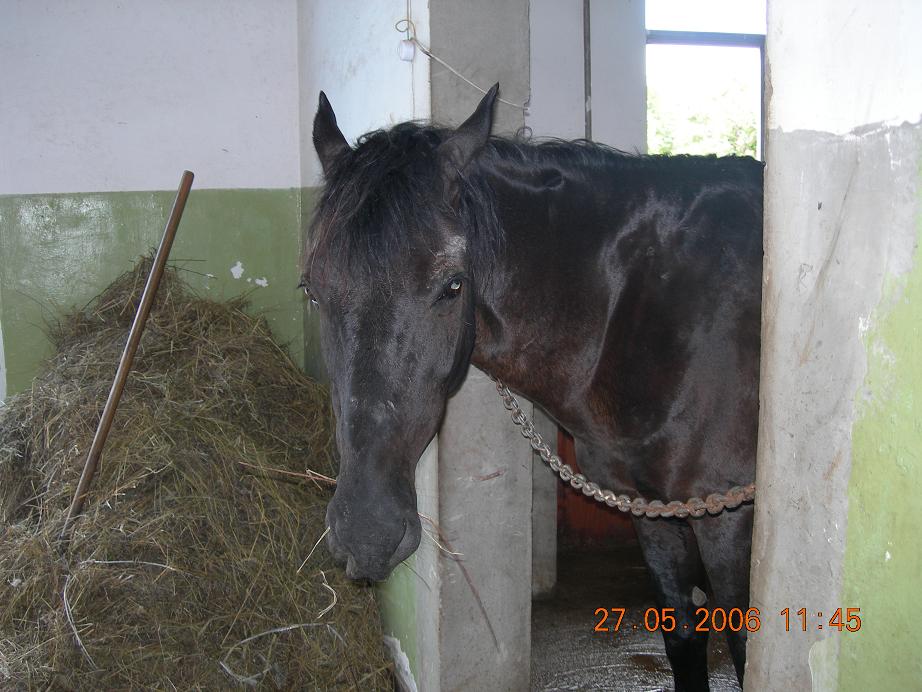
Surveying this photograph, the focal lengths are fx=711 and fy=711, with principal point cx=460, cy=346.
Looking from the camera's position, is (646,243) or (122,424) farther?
(122,424)

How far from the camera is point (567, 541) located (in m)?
4.68

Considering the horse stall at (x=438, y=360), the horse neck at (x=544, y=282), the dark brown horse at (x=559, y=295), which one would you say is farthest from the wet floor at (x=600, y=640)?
the horse neck at (x=544, y=282)

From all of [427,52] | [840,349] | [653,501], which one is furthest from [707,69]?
[840,349]

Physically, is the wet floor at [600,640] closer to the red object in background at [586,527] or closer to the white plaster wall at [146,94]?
the red object in background at [586,527]

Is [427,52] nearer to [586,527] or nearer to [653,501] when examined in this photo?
[653,501]

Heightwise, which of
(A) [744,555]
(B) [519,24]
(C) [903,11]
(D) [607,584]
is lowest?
(D) [607,584]

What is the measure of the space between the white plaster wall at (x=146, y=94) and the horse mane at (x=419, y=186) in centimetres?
297

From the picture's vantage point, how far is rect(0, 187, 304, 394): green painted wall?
4.12m

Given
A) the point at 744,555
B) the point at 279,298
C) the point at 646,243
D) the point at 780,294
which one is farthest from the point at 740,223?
the point at 279,298

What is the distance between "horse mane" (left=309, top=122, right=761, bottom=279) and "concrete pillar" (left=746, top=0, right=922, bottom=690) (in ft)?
2.34

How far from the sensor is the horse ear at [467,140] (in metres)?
1.70

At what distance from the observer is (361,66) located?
119 inches

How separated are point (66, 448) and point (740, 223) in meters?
3.03

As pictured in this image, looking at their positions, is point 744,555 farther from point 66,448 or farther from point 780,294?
point 66,448
